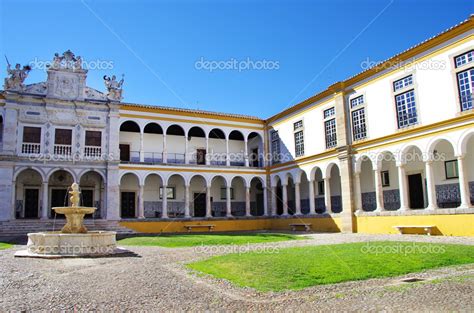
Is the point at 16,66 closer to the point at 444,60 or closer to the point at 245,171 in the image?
the point at 245,171

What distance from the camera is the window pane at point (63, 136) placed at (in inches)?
841

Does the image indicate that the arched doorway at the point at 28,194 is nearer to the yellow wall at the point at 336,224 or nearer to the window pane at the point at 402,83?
the yellow wall at the point at 336,224

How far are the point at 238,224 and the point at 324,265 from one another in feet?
56.4

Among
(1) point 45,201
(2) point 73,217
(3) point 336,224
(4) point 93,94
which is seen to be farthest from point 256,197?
(2) point 73,217

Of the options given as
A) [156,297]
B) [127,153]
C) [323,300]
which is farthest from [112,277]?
[127,153]

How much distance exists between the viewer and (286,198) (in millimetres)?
24391

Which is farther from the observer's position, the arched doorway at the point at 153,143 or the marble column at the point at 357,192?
the arched doorway at the point at 153,143

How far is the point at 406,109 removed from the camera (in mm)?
16266

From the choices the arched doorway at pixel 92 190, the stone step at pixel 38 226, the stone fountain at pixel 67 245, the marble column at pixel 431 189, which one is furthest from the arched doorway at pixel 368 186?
the arched doorway at pixel 92 190

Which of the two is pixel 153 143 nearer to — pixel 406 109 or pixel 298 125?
pixel 298 125

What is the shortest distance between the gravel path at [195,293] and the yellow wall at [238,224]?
12.8 meters

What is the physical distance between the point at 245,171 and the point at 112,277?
19.2m

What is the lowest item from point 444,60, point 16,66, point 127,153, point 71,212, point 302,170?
point 71,212

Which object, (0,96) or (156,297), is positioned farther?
(0,96)
